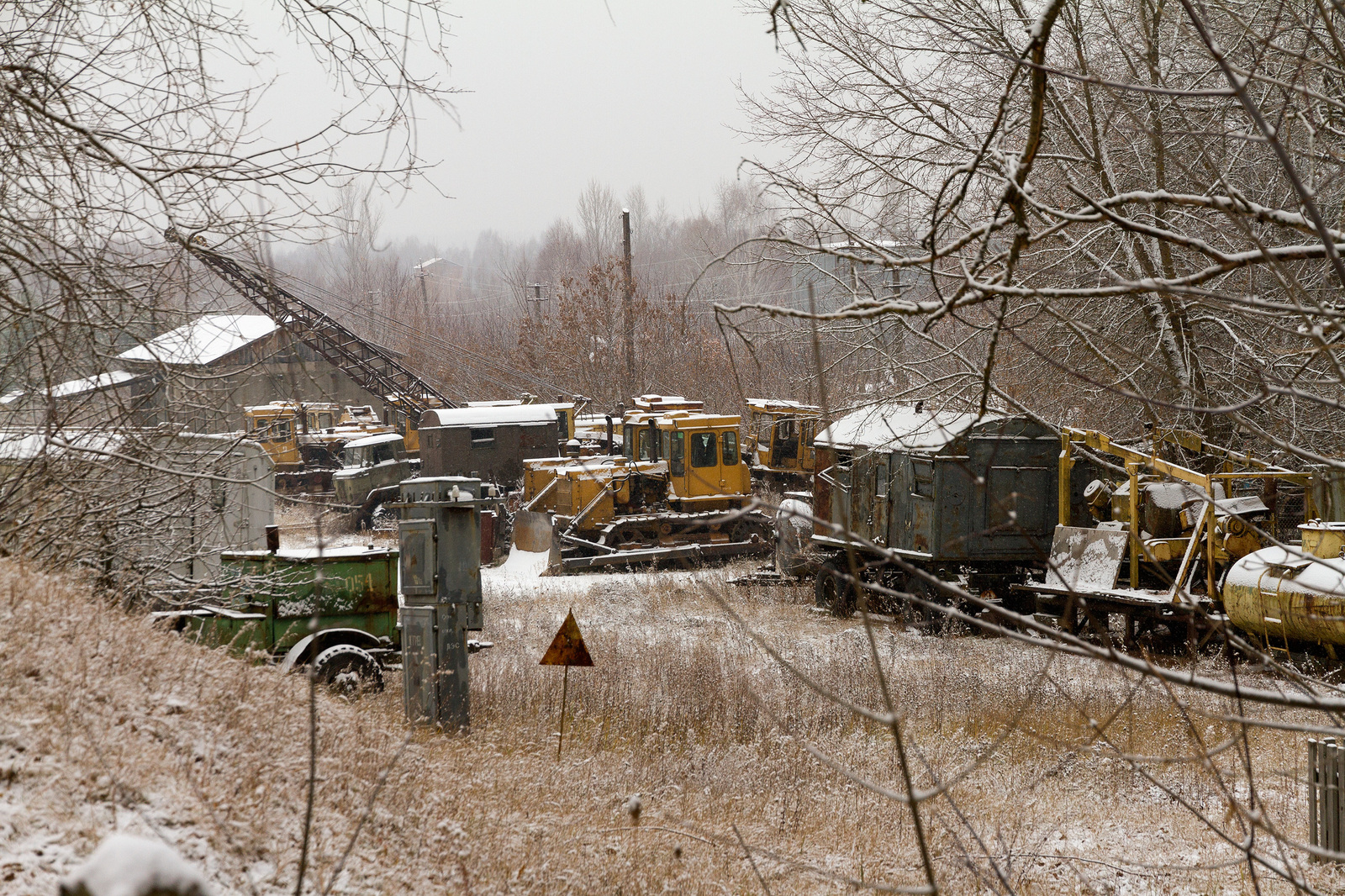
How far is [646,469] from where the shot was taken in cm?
2005

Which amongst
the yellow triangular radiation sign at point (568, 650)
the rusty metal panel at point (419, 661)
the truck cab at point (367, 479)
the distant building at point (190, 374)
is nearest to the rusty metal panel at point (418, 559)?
the rusty metal panel at point (419, 661)

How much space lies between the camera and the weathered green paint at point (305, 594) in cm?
889

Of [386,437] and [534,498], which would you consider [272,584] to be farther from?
[386,437]

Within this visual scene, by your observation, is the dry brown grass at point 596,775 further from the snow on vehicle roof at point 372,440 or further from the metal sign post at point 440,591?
the snow on vehicle roof at point 372,440

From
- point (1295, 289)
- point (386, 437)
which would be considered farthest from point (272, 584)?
point (386, 437)

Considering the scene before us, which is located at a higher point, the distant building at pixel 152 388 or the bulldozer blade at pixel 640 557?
the distant building at pixel 152 388

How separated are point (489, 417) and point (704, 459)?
24.0 feet

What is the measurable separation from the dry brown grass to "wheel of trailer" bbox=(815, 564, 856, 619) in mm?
3142

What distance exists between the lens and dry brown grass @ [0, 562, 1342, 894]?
3893 millimetres

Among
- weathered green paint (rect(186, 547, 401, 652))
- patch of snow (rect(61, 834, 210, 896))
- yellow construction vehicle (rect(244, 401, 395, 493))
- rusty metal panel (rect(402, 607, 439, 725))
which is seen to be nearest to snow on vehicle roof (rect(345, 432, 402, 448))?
yellow construction vehicle (rect(244, 401, 395, 493))

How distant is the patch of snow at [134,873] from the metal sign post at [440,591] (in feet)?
22.2

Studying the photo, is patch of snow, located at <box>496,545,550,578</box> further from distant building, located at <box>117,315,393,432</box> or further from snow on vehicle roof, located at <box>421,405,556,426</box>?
distant building, located at <box>117,315,393,432</box>

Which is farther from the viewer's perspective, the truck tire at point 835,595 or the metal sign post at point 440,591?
the truck tire at point 835,595

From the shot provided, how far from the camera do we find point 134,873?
117cm
